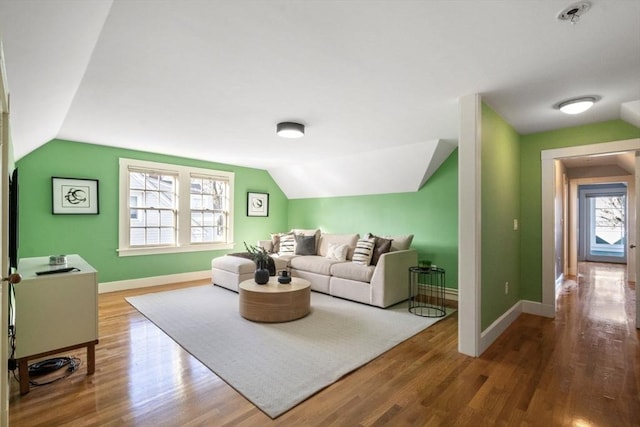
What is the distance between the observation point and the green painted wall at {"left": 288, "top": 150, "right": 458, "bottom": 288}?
14.9 ft

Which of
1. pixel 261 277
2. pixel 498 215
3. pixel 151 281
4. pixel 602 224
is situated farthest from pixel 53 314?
pixel 602 224

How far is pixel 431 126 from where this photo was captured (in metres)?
3.57

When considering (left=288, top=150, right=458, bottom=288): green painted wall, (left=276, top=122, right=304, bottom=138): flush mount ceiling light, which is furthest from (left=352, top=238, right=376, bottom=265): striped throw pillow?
(left=276, top=122, right=304, bottom=138): flush mount ceiling light

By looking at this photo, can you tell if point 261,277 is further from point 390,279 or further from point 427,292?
point 427,292

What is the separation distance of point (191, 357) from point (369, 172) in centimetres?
376

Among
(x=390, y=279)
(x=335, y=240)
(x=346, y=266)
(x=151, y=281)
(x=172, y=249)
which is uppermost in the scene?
(x=335, y=240)

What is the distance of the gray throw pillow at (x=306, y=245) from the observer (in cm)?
536

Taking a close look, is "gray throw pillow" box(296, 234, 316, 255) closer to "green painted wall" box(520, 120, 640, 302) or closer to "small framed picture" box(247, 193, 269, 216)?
"small framed picture" box(247, 193, 269, 216)

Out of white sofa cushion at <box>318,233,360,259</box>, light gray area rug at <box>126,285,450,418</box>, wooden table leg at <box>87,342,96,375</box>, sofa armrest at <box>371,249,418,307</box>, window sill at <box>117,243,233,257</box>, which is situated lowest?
light gray area rug at <box>126,285,450,418</box>

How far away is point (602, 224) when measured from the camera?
800 centimetres

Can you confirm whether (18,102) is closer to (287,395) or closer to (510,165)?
(287,395)

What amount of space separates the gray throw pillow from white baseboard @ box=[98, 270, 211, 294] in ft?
5.98

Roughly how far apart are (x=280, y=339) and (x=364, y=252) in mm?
1877

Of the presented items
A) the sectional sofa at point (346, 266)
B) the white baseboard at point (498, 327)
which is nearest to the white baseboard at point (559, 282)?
the white baseboard at point (498, 327)
